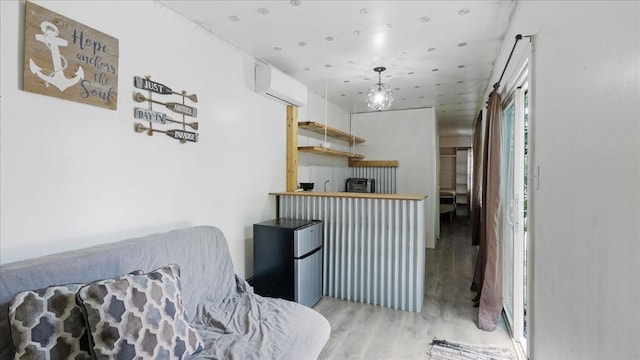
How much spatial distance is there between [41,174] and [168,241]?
0.72 metres

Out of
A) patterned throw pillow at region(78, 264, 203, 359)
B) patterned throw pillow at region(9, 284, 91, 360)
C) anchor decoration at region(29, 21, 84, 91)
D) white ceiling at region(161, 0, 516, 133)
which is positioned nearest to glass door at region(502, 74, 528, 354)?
white ceiling at region(161, 0, 516, 133)

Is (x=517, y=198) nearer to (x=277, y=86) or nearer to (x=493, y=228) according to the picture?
(x=493, y=228)

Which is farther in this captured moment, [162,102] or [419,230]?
[419,230]

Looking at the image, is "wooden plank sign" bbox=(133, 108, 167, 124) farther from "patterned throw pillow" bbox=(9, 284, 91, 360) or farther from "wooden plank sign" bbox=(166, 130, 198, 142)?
"patterned throw pillow" bbox=(9, 284, 91, 360)

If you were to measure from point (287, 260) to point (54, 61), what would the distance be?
6.94ft

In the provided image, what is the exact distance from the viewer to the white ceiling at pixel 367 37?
2.15m

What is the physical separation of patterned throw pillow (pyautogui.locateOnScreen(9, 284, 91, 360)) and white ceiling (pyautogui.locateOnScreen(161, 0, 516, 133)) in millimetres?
1963

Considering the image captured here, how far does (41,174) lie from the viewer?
151 centimetres

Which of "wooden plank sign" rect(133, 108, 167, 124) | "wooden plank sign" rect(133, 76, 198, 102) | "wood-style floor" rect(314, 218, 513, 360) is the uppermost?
"wooden plank sign" rect(133, 76, 198, 102)

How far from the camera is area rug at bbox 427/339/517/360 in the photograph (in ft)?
6.81

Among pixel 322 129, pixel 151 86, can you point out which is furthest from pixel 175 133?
pixel 322 129

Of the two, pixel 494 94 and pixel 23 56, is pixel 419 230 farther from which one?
pixel 23 56

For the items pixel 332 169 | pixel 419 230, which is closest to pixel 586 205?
pixel 419 230

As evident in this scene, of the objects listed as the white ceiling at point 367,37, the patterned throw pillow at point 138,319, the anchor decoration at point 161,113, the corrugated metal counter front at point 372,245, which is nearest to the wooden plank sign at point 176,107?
the anchor decoration at point 161,113
